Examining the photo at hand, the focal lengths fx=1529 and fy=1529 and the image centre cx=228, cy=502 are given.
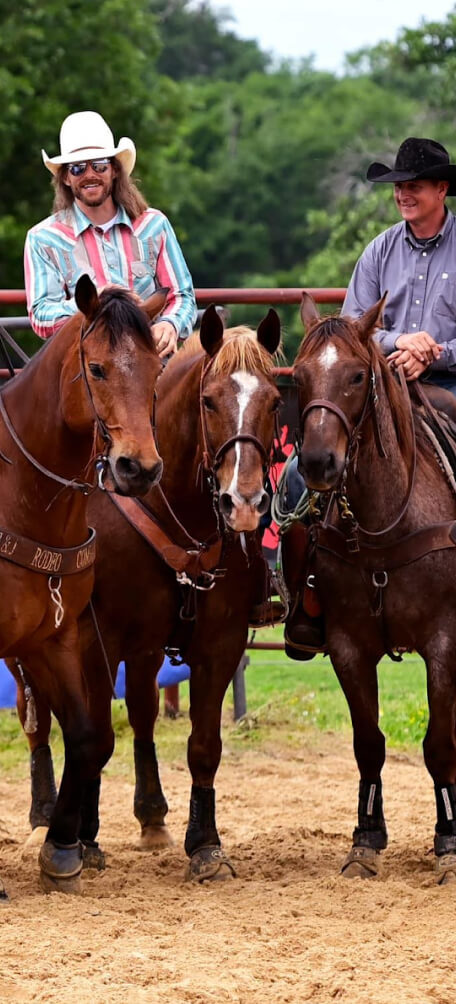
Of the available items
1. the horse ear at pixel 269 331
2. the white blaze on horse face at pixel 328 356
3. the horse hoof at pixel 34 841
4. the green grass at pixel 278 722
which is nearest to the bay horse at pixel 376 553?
the white blaze on horse face at pixel 328 356

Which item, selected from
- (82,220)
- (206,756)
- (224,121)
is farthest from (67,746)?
(224,121)

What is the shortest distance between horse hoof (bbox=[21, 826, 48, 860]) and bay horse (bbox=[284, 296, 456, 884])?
4.28ft

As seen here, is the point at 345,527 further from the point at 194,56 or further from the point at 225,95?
the point at 194,56

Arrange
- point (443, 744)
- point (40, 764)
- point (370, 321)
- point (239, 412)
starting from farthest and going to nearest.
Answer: point (40, 764), point (443, 744), point (370, 321), point (239, 412)

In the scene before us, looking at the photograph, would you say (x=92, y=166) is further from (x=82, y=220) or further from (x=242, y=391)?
(x=242, y=391)

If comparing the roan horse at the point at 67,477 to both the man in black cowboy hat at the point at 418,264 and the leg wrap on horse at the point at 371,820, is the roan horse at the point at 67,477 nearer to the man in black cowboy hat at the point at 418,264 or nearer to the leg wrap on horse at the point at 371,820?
the leg wrap on horse at the point at 371,820

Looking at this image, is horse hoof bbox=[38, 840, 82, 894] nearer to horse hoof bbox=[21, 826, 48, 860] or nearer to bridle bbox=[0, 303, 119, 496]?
horse hoof bbox=[21, 826, 48, 860]

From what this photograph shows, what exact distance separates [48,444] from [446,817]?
1909 millimetres

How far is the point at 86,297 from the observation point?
453 cm

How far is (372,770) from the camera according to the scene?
17.8 feet

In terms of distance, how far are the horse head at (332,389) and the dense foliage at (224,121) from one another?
610 inches

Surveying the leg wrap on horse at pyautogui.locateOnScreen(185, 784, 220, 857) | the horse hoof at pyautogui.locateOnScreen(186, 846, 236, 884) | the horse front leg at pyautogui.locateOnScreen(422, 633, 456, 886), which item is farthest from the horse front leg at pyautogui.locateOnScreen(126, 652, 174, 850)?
the horse front leg at pyautogui.locateOnScreen(422, 633, 456, 886)

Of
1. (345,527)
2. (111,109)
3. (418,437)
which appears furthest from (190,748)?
(111,109)

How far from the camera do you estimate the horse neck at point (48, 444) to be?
4727 mm
